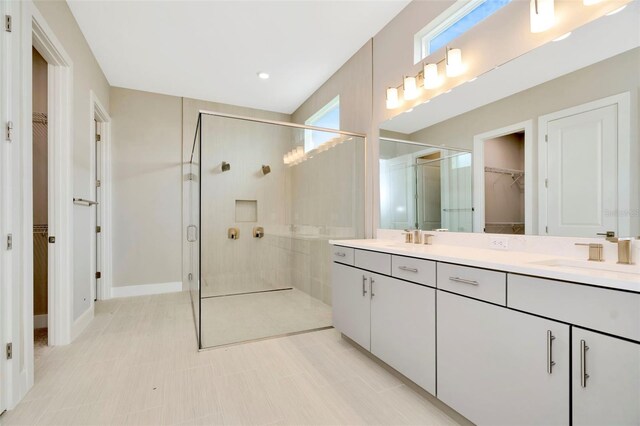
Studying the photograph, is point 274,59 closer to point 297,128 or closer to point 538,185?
point 297,128

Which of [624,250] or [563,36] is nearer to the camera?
[624,250]

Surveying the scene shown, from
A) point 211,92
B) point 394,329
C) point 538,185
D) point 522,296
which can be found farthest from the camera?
point 211,92

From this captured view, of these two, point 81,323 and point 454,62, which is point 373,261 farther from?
point 81,323

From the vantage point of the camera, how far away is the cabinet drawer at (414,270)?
1.60 meters

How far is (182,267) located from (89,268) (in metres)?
1.35

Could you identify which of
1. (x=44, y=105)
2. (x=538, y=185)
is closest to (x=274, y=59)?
(x=44, y=105)

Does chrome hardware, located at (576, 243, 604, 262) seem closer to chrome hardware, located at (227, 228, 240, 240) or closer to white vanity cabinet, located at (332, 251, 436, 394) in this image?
white vanity cabinet, located at (332, 251, 436, 394)

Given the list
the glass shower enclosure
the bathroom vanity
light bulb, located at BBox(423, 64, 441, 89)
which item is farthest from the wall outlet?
the glass shower enclosure

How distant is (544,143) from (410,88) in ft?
3.76

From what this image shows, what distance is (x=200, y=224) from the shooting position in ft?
8.68

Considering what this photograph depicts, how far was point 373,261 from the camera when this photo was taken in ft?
6.78

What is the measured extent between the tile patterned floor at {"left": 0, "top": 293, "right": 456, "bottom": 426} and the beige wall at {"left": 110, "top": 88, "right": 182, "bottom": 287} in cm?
151

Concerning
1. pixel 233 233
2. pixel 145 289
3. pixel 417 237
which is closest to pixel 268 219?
pixel 233 233
